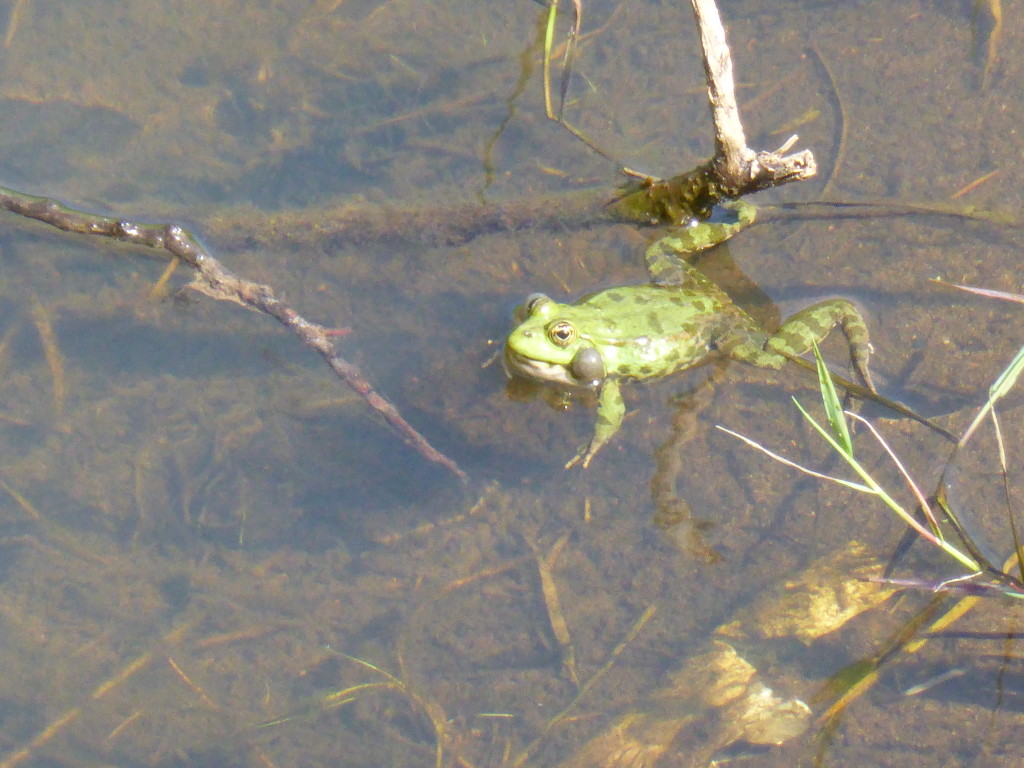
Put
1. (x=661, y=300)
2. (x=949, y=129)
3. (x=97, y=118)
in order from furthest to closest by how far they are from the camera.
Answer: (x=97, y=118)
(x=949, y=129)
(x=661, y=300)

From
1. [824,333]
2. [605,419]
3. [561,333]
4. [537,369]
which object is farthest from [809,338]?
[537,369]

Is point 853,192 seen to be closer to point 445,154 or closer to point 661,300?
point 661,300

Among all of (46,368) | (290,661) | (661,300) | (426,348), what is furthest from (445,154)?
(290,661)

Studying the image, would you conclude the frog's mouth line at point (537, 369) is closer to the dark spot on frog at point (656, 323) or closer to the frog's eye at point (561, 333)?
the frog's eye at point (561, 333)

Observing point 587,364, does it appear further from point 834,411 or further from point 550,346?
point 834,411

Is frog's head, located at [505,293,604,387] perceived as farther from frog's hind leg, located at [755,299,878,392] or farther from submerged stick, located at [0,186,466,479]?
frog's hind leg, located at [755,299,878,392]

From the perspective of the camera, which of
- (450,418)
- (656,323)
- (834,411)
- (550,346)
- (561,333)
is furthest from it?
(450,418)

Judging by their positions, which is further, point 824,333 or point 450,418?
point 450,418

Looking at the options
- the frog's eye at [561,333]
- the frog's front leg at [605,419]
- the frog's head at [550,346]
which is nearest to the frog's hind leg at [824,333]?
the frog's front leg at [605,419]
